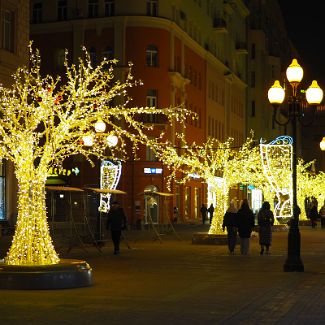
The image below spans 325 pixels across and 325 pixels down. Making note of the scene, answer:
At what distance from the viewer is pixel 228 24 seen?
89.8 metres

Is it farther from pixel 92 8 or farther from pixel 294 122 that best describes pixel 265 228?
pixel 92 8

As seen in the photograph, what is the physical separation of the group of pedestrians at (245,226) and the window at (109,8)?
36.8 meters

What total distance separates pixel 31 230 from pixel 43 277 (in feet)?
4.24

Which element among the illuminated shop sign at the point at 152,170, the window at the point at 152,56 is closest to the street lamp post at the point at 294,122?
the illuminated shop sign at the point at 152,170

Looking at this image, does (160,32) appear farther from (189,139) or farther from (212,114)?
(212,114)

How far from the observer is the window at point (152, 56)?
64.4m

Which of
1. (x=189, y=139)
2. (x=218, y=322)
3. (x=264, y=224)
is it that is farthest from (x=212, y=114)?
(x=218, y=322)

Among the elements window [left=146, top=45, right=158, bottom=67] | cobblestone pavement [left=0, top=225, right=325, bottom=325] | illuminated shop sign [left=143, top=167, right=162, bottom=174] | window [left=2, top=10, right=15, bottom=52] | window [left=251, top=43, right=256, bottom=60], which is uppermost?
window [left=251, top=43, right=256, bottom=60]

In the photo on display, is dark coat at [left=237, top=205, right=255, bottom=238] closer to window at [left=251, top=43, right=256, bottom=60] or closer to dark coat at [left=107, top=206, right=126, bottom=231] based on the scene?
dark coat at [left=107, top=206, right=126, bottom=231]

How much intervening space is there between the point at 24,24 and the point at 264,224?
1820 cm

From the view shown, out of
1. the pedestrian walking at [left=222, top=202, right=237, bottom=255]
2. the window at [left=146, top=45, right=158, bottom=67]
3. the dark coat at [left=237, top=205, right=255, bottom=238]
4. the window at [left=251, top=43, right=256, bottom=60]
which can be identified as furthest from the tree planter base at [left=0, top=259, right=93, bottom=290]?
the window at [left=251, top=43, right=256, bottom=60]

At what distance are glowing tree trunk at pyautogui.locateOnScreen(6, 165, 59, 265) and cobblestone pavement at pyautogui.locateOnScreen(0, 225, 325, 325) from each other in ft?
4.01

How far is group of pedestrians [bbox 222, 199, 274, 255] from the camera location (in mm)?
28422

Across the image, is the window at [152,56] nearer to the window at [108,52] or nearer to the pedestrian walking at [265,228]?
the window at [108,52]
